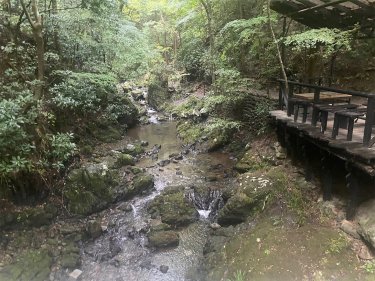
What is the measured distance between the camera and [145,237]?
7840 millimetres

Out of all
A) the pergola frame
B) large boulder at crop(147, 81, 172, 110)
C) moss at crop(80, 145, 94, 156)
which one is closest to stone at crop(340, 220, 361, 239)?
the pergola frame

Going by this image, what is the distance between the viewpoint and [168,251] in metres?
7.40

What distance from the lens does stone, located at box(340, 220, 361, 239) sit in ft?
18.6

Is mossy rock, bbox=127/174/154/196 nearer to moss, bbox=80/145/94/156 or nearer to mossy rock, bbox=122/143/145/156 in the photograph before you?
moss, bbox=80/145/94/156

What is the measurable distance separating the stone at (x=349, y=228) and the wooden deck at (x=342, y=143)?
4.28 ft

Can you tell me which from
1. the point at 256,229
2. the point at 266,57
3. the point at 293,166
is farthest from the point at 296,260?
the point at 266,57

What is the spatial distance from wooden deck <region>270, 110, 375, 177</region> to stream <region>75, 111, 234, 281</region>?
10.5 ft

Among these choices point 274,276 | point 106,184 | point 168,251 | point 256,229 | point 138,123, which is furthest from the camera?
point 138,123

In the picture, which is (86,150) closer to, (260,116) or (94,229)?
(94,229)

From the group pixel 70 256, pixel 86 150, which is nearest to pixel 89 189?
pixel 70 256

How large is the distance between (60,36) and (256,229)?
8616mm

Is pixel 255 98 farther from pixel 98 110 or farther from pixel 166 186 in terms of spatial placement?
pixel 98 110

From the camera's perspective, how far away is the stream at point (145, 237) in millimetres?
6812

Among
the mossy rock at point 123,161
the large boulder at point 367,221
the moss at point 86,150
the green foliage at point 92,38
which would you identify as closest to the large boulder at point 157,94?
the green foliage at point 92,38
